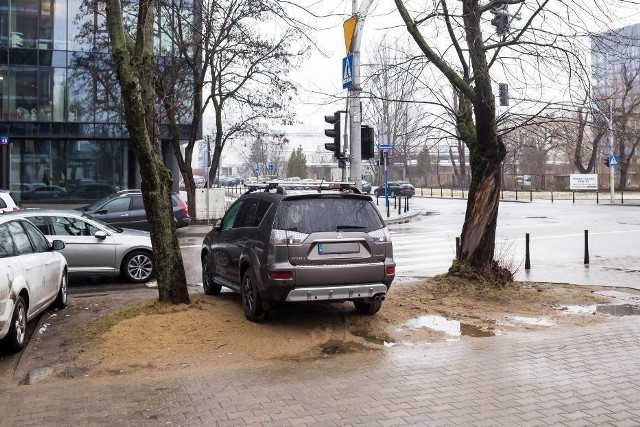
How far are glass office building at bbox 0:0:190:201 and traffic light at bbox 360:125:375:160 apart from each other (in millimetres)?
23396

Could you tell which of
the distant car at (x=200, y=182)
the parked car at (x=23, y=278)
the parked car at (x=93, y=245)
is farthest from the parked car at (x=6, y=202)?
the distant car at (x=200, y=182)

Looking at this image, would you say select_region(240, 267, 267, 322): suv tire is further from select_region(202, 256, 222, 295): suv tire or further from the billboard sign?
the billboard sign

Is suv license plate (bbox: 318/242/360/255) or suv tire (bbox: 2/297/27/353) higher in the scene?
suv license plate (bbox: 318/242/360/255)

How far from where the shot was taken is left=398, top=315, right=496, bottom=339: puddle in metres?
7.94

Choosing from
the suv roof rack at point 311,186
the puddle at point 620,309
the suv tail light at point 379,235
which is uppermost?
the suv roof rack at point 311,186

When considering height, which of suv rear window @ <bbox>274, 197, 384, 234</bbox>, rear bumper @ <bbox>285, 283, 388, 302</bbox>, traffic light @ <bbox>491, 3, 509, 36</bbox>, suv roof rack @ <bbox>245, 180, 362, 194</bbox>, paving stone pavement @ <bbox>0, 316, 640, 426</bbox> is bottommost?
paving stone pavement @ <bbox>0, 316, 640, 426</bbox>

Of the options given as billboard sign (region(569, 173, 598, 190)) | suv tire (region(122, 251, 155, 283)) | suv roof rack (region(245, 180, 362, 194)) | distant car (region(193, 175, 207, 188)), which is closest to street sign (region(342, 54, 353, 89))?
suv roof rack (region(245, 180, 362, 194))

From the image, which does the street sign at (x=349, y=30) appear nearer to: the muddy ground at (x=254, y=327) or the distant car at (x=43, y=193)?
the muddy ground at (x=254, y=327)

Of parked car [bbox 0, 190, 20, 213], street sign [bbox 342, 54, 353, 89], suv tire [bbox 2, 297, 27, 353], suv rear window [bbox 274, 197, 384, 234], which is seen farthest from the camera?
parked car [bbox 0, 190, 20, 213]

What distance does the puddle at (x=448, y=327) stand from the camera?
7945 mm

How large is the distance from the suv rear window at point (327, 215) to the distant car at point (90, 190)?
31515 mm

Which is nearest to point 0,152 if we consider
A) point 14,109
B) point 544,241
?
point 14,109

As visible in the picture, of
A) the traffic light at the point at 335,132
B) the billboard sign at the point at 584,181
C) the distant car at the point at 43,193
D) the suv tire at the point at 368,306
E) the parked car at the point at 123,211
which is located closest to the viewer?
the suv tire at the point at 368,306

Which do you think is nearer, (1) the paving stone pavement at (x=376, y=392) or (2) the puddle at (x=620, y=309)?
(1) the paving stone pavement at (x=376, y=392)
